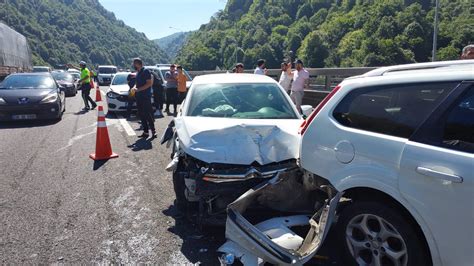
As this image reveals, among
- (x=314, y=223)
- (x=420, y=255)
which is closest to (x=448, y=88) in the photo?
(x=420, y=255)

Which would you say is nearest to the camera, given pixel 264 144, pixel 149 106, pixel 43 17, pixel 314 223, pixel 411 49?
pixel 314 223

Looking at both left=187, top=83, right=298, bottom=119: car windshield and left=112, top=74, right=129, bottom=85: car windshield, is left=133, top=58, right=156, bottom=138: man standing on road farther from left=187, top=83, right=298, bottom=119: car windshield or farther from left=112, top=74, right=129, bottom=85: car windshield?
left=112, top=74, right=129, bottom=85: car windshield

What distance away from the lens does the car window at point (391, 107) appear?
269 centimetres

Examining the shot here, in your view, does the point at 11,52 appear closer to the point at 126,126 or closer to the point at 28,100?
the point at 28,100

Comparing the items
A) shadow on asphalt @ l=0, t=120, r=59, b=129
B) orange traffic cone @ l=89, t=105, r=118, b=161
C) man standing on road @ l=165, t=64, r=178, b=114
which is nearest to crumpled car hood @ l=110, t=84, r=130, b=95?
man standing on road @ l=165, t=64, r=178, b=114

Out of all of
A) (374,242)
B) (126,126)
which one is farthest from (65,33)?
(374,242)

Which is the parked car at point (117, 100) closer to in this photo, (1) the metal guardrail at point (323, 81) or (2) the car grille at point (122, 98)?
(2) the car grille at point (122, 98)

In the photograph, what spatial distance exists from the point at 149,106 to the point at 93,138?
1.56m

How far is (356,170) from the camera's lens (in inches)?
115

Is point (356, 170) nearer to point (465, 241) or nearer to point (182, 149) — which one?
point (465, 241)

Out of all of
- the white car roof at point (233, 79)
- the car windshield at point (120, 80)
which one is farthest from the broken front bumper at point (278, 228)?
the car windshield at point (120, 80)

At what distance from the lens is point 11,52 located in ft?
76.2

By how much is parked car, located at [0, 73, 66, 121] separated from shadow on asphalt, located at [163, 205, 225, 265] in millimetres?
8062

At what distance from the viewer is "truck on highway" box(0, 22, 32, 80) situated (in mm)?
20956
